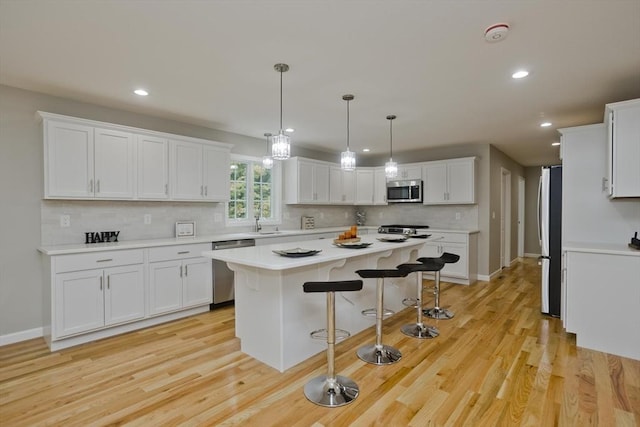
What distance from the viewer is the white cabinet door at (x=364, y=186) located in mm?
6734

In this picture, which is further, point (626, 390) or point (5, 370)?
point (5, 370)

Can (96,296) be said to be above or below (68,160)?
below

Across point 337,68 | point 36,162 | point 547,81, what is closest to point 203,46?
point 337,68

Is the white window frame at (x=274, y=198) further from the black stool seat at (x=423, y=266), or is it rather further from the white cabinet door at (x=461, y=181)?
the white cabinet door at (x=461, y=181)

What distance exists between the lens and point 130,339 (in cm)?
320

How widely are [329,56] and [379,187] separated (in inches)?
172

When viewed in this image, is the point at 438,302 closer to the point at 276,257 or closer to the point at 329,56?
the point at 276,257

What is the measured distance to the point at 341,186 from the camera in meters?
6.50

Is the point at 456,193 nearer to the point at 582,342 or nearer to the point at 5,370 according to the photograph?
the point at 582,342

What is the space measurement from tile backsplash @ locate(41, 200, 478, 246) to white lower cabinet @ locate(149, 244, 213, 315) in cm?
63

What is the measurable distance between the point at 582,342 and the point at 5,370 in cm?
499

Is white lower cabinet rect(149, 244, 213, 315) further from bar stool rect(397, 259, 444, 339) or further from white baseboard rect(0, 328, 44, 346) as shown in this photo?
bar stool rect(397, 259, 444, 339)

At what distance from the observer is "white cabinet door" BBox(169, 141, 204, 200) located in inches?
158

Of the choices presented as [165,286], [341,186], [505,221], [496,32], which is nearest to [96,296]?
[165,286]
